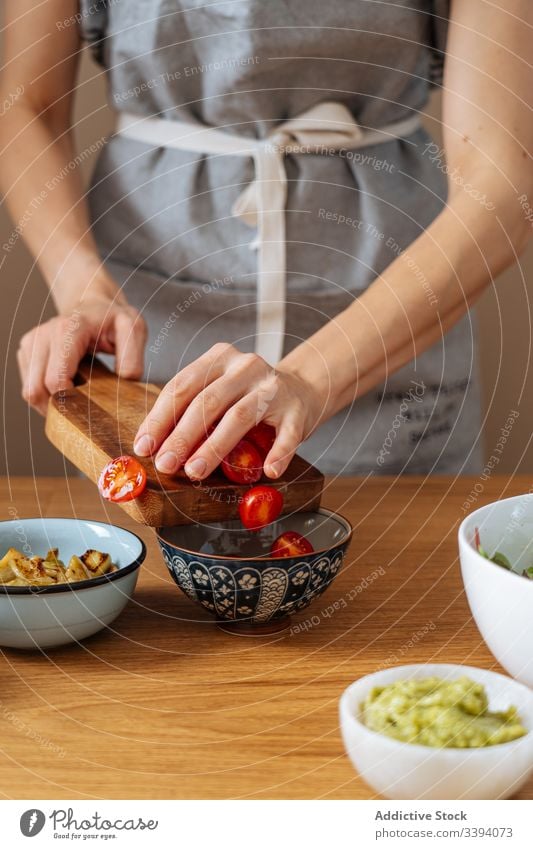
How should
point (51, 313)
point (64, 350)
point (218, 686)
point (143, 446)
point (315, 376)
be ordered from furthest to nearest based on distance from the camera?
point (51, 313) < point (64, 350) < point (315, 376) < point (143, 446) < point (218, 686)

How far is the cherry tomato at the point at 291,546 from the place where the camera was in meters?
0.66

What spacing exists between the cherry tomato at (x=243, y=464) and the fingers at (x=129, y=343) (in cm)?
24

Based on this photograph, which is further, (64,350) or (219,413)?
(64,350)

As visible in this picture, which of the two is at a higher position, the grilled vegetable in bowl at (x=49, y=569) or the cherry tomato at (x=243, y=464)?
the cherry tomato at (x=243, y=464)

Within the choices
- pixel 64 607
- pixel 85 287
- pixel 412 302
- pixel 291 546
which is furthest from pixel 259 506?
pixel 85 287

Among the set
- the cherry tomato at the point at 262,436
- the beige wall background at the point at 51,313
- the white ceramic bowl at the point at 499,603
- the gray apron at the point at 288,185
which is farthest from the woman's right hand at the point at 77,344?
the beige wall background at the point at 51,313

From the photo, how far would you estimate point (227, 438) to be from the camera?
701mm

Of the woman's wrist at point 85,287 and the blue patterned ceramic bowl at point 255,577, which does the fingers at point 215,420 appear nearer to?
the blue patterned ceramic bowl at point 255,577

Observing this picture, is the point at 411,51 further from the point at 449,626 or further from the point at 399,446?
the point at 449,626

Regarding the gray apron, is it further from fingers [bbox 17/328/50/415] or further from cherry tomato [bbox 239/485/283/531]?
cherry tomato [bbox 239/485/283/531]

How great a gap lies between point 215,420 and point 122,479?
0.35ft

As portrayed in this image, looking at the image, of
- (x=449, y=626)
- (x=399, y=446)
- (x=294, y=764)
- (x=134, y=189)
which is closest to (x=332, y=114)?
(x=134, y=189)

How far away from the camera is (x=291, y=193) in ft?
3.51

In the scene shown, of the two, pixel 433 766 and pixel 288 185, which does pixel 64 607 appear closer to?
pixel 433 766
